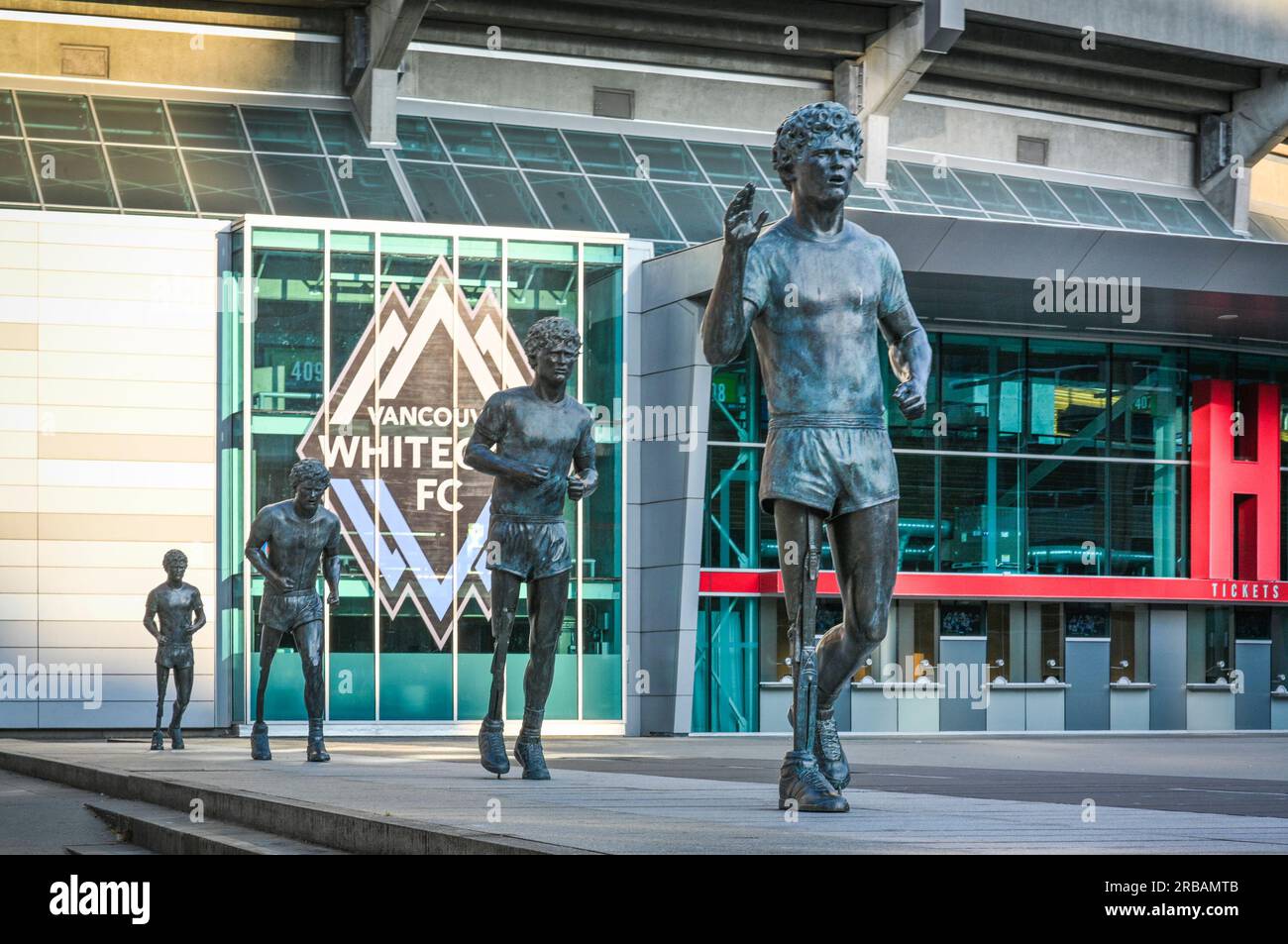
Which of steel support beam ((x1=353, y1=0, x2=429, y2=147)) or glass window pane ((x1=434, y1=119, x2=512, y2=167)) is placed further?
glass window pane ((x1=434, y1=119, x2=512, y2=167))

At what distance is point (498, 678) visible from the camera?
10.6m

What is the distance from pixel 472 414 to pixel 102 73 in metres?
8.69

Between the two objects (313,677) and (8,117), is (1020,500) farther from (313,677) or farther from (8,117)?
(313,677)

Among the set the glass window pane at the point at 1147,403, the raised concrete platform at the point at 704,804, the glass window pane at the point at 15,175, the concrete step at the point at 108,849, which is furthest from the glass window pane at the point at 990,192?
the concrete step at the point at 108,849

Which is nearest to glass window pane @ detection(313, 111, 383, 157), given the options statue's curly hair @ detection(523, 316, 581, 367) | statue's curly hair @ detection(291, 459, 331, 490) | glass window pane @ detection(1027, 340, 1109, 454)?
glass window pane @ detection(1027, 340, 1109, 454)

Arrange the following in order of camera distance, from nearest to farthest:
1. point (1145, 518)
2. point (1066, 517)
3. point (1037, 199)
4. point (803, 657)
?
point (803, 657), point (1066, 517), point (1145, 518), point (1037, 199)

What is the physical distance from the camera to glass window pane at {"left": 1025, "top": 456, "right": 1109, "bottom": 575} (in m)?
32.0

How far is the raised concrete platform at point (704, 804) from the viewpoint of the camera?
5672mm

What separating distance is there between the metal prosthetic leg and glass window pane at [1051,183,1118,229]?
24883 millimetres

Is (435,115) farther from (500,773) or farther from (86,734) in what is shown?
(500,773)

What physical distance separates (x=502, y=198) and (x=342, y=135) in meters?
3.04

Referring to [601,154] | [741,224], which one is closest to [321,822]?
[741,224]

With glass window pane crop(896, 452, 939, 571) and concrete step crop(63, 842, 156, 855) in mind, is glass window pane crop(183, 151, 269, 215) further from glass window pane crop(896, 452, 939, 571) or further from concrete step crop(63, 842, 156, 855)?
concrete step crop(63, 842, 156, 855)
